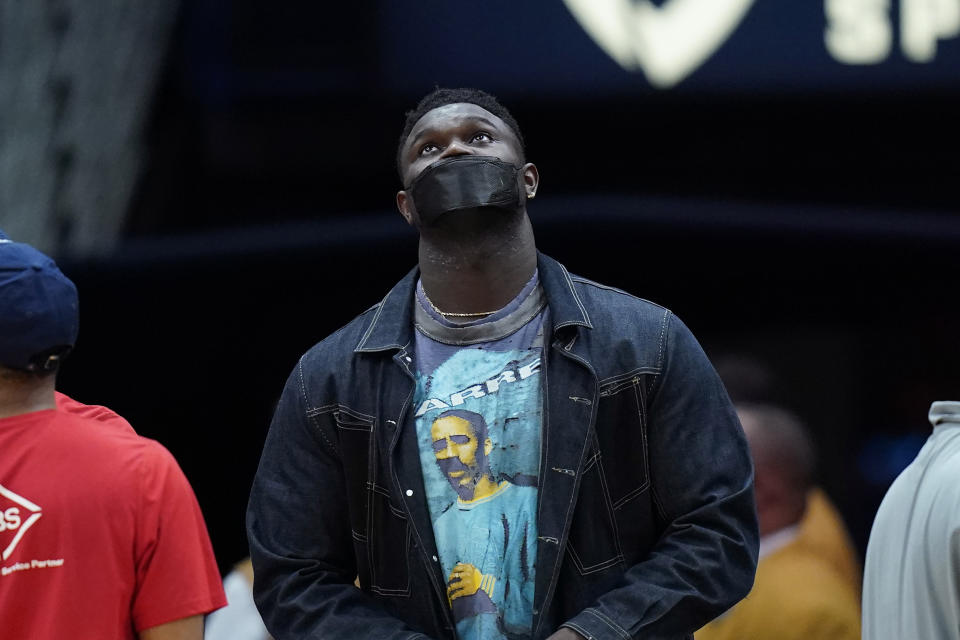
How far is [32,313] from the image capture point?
8.72 ft

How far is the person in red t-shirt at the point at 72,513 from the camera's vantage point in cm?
260

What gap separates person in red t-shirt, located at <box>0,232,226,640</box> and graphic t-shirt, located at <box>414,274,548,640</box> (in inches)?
18.3

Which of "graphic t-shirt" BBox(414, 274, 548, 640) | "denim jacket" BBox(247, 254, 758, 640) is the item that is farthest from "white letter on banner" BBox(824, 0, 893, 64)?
"graphic t-shirt" BBox(414, 274, 548, 640)

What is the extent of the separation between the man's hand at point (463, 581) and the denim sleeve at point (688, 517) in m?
0.19

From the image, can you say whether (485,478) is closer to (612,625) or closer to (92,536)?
(612,625)

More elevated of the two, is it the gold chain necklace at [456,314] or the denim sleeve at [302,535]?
the gold chain necklace at [456,314]

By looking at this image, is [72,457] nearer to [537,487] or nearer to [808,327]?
[537,487]

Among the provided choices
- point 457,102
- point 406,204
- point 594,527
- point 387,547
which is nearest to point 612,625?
point 594,527

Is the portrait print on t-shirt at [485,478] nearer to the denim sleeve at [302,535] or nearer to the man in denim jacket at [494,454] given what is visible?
the man in denim jacket at [494,454]

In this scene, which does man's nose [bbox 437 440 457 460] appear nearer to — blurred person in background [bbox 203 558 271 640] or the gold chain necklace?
the gold chain necklace

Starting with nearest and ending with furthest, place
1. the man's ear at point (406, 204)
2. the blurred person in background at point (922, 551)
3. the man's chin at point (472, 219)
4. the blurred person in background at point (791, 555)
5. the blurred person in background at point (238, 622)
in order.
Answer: the blurred person in background at point (922, 551), the man's chin at point (472, 219), the man's ear at point (406, 204), the blurred person in background at point (791, 555), the blurred person in background at point (238, 622)

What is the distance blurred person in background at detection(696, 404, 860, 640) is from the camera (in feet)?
13.6

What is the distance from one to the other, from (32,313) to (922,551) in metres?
1.63

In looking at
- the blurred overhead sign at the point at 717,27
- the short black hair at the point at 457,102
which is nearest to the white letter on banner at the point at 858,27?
the blurred overhead sign at the point at 717,27
